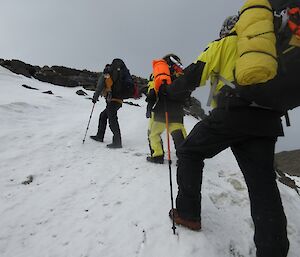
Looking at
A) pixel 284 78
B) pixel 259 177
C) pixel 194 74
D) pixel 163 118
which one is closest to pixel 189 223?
pixel 259 177

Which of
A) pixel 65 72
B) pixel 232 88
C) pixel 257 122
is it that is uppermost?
pixel 65 72

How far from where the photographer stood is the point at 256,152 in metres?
3.75

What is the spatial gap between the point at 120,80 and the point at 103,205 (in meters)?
4.56

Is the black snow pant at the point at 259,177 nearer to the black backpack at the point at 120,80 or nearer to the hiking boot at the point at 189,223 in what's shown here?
the hiking boot at the point at 189,223

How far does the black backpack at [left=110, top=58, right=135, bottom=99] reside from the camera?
911 centimetres

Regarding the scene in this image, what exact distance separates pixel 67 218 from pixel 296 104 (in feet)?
10.6

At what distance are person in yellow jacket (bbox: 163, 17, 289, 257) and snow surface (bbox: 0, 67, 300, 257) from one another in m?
0.78

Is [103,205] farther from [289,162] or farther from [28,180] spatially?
[289,162]

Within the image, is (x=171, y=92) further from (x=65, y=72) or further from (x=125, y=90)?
(x=65, y=72)

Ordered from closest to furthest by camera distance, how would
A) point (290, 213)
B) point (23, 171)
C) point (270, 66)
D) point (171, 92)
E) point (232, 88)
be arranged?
point (270, 66) → point (232, 88) → point (171, 92) → point (290, 213) → point (23, 171)

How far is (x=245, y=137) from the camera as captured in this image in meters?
3.80

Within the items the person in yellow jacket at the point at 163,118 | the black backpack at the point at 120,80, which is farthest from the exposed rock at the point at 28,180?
the black backpack at the point at 120,80

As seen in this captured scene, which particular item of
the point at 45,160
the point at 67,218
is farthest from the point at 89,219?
the point at 45,160

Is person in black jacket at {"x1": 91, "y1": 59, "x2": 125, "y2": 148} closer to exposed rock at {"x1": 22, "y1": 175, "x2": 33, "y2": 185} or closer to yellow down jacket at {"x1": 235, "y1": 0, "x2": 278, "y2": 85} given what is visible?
exposed rock at {"x1": 22, "y1": 175, "x2": 33, "y2": 185}
